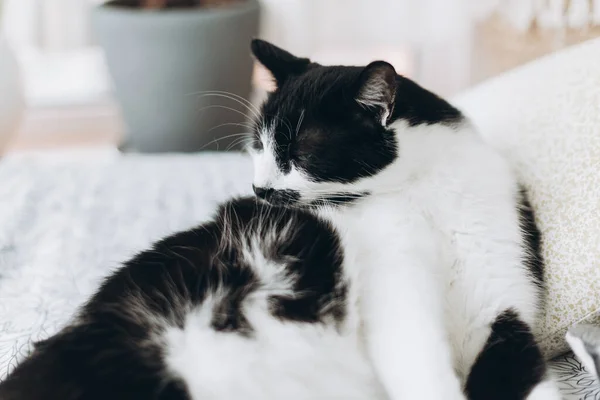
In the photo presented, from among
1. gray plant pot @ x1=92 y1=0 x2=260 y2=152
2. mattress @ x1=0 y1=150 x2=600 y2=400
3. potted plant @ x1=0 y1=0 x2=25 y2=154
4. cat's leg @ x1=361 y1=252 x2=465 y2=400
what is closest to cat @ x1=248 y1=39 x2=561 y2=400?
cat's leg @ x1=361 y1=252 x2=465 y2=400

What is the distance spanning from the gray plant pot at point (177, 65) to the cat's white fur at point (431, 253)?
1.29 m

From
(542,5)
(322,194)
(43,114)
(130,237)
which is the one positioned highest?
(542,5)

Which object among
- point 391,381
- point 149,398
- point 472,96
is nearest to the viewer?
point 149,398

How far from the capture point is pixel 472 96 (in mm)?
1457

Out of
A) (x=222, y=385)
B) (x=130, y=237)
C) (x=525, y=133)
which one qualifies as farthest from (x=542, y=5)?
(x=222, y=385)

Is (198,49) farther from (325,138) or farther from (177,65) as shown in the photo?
(325,138)

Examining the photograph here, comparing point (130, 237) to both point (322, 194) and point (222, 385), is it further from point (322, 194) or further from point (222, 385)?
point (222, 385)

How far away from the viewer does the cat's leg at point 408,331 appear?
2.73 ft

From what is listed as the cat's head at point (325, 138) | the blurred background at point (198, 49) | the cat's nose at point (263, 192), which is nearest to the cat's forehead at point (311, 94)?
the cat's head at point (325, 138)

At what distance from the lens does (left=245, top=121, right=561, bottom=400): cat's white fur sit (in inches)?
33.8

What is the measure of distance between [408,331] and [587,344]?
25cm

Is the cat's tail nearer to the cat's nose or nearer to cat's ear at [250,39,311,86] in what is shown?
the cat's nose

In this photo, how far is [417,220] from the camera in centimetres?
97

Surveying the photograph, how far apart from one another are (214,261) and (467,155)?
1.55 ft
